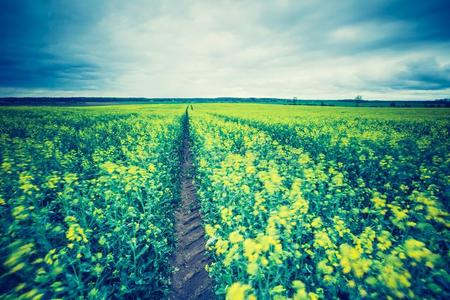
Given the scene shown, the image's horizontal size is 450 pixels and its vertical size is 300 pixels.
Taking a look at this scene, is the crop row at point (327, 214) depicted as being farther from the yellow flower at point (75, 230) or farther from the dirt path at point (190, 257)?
the yellow flower at point (75, 230)

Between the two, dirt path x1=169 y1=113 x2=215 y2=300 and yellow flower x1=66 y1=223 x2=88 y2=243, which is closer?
yellow flower x1=66 y1=223 x2=88 y2=243

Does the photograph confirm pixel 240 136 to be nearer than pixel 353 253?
No

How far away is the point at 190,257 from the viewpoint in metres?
4.92

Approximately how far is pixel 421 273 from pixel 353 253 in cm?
76

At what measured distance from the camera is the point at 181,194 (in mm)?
8078

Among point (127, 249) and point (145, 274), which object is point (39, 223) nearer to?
point (127, 249)

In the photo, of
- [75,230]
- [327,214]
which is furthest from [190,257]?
[327,214]

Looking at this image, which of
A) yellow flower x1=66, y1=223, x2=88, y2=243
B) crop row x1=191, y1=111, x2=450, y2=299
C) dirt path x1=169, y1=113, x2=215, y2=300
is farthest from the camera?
dirt path x1=169, y1=113, x2=215, y2=300

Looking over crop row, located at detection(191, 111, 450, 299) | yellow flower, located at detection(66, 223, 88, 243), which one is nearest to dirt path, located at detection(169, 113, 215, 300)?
crop row, located at detection(191, 111, 450, 299)

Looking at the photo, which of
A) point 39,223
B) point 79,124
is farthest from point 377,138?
point 79,124

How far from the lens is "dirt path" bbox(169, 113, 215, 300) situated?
4.06m

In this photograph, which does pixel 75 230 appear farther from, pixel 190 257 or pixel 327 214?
pixel 327 214

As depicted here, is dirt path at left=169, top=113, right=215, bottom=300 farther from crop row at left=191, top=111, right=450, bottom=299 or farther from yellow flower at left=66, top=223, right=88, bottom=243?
yellow flower at left=66, top=223, right=88, bottom=243

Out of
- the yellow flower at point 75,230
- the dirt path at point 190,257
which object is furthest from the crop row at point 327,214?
the yellow flower at point 75,230
